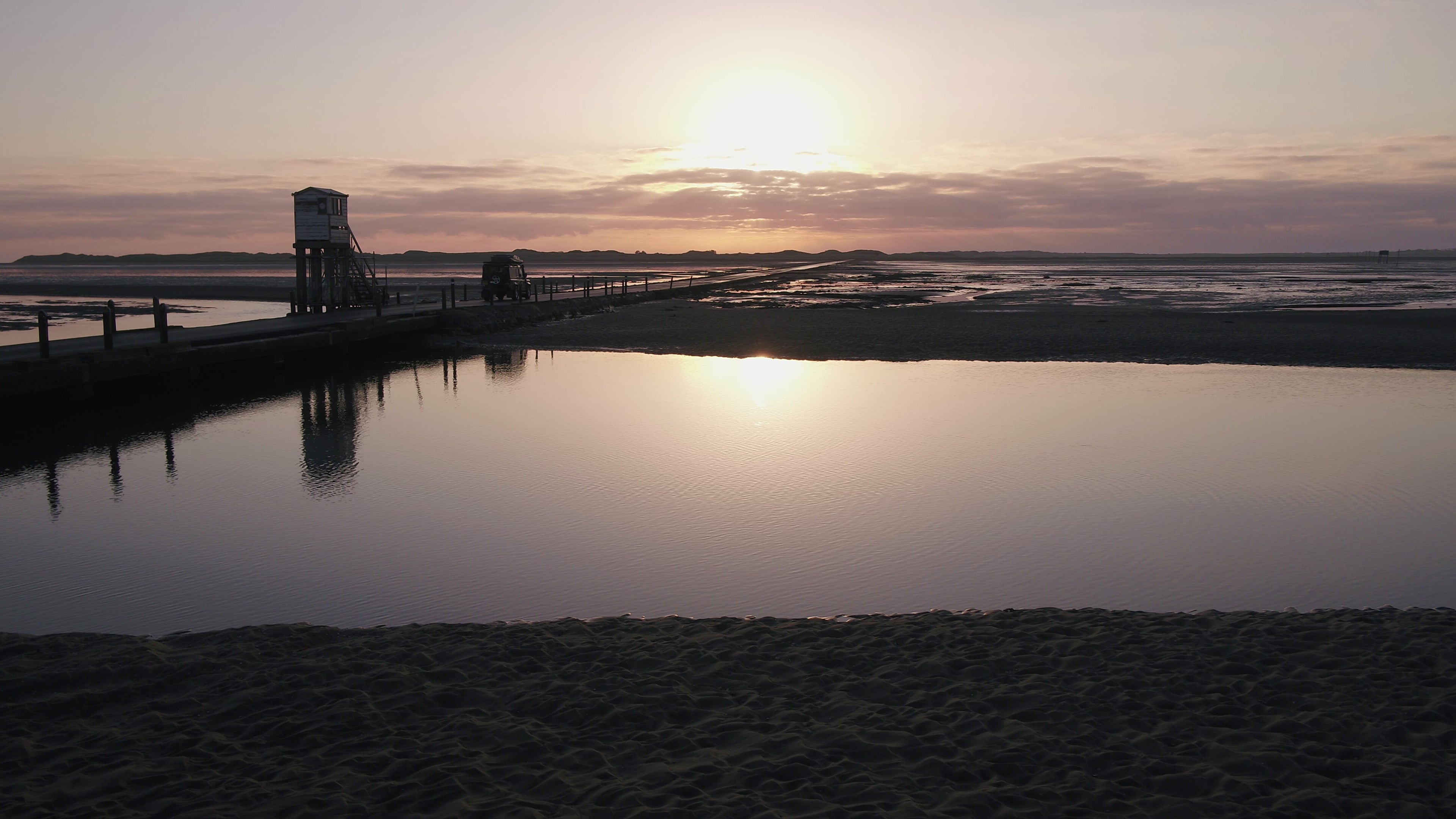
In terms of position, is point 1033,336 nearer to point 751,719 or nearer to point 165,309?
point 165,309

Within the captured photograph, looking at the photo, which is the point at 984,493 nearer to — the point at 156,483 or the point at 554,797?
the point at 554,797

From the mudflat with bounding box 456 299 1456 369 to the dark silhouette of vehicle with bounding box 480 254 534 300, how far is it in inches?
186

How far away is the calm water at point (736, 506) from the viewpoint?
8.80 metres

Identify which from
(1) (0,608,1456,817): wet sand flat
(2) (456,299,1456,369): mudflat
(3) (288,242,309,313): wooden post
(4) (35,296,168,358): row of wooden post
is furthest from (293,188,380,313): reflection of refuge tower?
(1) (0,608,1456,817): wet sand flat

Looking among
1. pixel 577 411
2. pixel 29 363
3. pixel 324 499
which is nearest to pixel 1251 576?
pixel 324 499

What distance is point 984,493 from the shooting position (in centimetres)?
1266

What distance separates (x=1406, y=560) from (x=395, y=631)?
9527 mm

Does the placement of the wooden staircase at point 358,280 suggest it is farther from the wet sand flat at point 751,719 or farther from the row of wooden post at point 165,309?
the wet sand flat at point 751,719

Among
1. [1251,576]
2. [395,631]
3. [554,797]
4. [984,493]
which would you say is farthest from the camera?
[984,493]

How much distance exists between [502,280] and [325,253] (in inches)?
404

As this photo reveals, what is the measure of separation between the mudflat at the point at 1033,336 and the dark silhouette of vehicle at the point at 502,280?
4.72 metres

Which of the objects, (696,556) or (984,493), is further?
(984,493)

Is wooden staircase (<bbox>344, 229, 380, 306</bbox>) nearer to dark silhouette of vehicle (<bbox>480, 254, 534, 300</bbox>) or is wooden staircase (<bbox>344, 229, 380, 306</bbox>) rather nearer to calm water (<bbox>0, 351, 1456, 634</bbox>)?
dark silhouette of vehicle (<bbox>480, 254, 534, 300</bbox>)

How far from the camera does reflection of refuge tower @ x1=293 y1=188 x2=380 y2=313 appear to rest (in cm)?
3594
